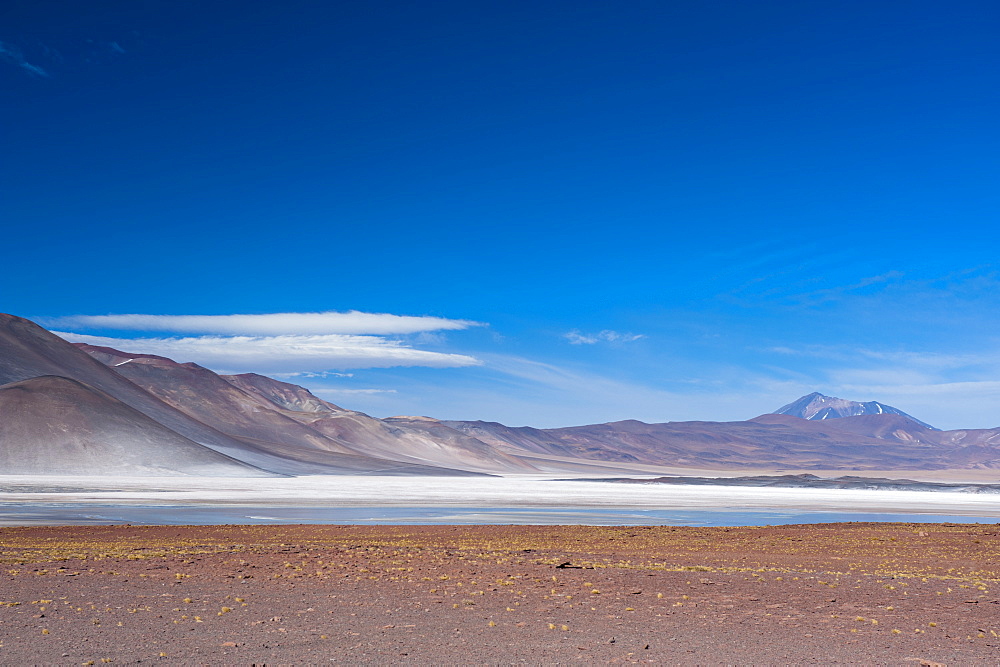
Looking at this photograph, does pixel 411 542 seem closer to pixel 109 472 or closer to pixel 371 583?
pixel 371 583

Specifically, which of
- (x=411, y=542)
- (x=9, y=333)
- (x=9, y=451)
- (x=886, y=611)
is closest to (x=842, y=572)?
(x=886, y=611)

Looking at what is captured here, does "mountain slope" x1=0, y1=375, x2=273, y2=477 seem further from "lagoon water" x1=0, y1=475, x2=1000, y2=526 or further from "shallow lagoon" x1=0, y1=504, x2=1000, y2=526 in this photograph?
"shallow lagoon" x1=0, y1=504, x2=1000, y2=526

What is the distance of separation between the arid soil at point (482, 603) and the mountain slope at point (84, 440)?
79677mm

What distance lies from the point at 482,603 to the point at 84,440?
101506 millimetres

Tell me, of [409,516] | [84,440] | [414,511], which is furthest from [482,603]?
[84,440]

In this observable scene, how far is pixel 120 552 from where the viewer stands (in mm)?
20672

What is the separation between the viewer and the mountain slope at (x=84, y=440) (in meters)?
97.9

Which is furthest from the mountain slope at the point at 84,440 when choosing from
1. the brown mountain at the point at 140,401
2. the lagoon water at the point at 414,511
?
the lagoon water at the point at 414,511

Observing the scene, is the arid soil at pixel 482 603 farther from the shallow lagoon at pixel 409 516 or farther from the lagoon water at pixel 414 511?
the lagoon water at pixel 414 511

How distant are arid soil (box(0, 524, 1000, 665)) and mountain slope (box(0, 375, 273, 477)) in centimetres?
7968

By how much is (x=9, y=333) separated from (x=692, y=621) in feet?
510

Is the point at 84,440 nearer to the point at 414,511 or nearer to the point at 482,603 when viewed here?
the point at 414,511

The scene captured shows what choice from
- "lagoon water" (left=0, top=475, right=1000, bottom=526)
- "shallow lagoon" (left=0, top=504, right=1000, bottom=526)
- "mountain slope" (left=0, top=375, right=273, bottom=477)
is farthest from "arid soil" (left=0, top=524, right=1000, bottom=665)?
"mountain slope" (left=0, top=375, right=273, bottom=477)

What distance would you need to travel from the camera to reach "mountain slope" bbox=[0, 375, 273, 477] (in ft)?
321
